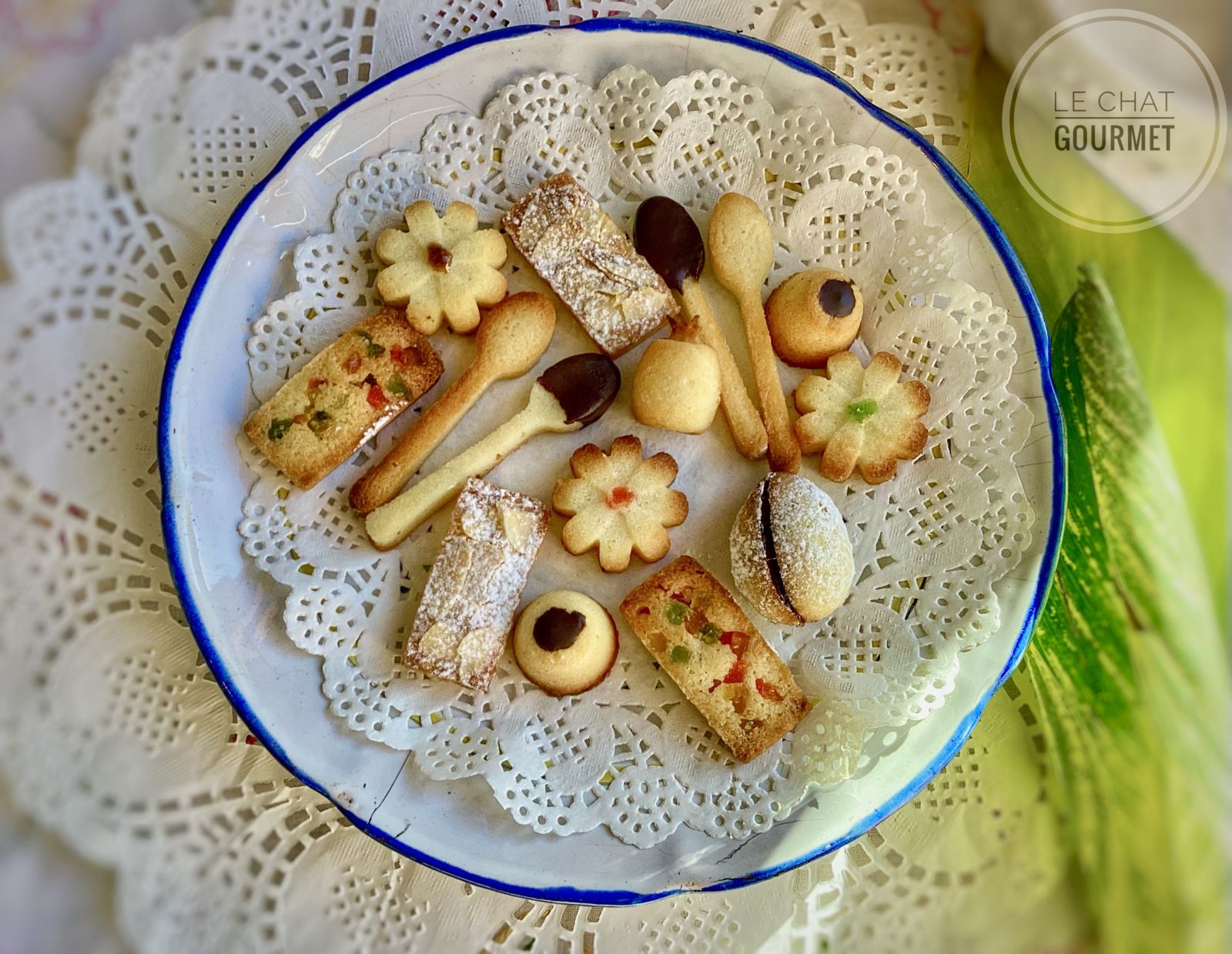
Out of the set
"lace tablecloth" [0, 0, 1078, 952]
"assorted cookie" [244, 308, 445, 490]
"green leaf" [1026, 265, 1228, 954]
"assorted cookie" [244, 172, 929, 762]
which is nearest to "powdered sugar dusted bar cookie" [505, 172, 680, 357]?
"assorted cookie" [244, 172, 929, 762]

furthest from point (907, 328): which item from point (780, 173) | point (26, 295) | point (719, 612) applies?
point (26, 295)

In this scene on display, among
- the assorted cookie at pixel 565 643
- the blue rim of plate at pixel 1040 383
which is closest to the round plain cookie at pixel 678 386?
the assorted cookie at pixel 565 643

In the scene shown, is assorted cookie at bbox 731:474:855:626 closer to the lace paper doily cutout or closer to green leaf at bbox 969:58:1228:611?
the lace paper doily cutout

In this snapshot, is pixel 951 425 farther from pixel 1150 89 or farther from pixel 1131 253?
pixel 1150 89

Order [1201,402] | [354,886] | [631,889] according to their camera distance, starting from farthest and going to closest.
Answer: [1201,402] → [354,886] → [631,889]

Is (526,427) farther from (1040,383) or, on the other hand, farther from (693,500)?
(1040,383)

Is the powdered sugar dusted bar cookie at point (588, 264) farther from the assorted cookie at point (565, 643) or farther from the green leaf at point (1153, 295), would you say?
the green leaf at point (1153, 295)
